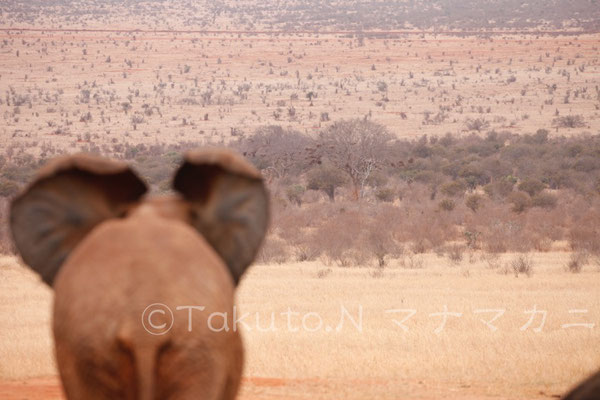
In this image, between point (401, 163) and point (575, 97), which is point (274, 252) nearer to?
point (401, 163)

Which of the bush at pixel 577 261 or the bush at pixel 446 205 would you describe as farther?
the bush at pixel 446 205

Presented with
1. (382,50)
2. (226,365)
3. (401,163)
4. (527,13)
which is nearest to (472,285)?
(226,365)

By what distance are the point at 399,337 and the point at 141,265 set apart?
347 inches

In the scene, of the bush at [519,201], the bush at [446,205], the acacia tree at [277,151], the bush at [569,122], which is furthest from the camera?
the bush at [569,122]

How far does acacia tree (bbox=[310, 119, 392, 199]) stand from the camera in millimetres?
35850

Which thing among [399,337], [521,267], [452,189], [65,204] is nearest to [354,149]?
[452,189]

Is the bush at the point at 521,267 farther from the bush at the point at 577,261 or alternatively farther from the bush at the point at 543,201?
the bush at the point at 543,201

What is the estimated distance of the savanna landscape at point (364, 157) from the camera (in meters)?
11.3

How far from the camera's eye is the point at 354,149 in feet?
122

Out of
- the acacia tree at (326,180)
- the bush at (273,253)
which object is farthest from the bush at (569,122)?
the bush at (273,253)

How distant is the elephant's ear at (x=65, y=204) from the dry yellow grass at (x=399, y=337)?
484cm

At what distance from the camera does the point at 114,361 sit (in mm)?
3527

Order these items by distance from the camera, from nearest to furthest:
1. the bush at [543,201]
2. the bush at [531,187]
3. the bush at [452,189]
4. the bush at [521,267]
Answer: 1. the bush at [521,267]
2. the bush at [543,201]
3. the bush at [531,187]
4. the bush at [452,189]

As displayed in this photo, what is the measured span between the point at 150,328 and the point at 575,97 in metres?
63.0
